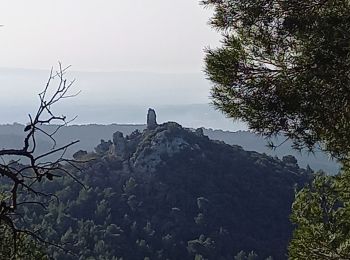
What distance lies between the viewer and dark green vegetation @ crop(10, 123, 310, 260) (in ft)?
119

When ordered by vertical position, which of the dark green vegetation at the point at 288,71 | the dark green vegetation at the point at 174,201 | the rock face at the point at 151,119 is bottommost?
the dark green vegetation at the point at 174,201

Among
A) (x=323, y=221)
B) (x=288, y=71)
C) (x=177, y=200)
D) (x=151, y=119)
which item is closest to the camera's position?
(x=288, y=71)

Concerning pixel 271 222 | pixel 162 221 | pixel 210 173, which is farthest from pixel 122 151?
pixel 271 222

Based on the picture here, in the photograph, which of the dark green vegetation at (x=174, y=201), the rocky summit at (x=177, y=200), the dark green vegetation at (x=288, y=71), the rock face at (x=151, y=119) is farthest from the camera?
the rock face at (x=151, y=119)

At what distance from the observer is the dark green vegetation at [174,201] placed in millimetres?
36312

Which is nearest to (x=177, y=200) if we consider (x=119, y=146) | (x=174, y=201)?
(x=174, y=201)

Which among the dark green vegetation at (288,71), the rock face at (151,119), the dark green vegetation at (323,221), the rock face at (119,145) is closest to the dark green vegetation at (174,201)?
the rock face at (119,145)

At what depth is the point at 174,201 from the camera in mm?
42875

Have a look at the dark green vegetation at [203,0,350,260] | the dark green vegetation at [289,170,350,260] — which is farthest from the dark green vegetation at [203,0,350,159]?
the dark green vegetation at [289,170,350,260]

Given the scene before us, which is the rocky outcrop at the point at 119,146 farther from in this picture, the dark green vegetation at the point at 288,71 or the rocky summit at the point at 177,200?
the dark green vegetation at the point at 288,71

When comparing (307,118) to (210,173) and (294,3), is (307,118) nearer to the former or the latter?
(294,3)

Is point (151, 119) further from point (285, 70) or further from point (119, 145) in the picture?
point (285, 70)

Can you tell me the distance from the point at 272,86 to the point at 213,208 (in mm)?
38741

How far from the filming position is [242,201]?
4388 centimetres
